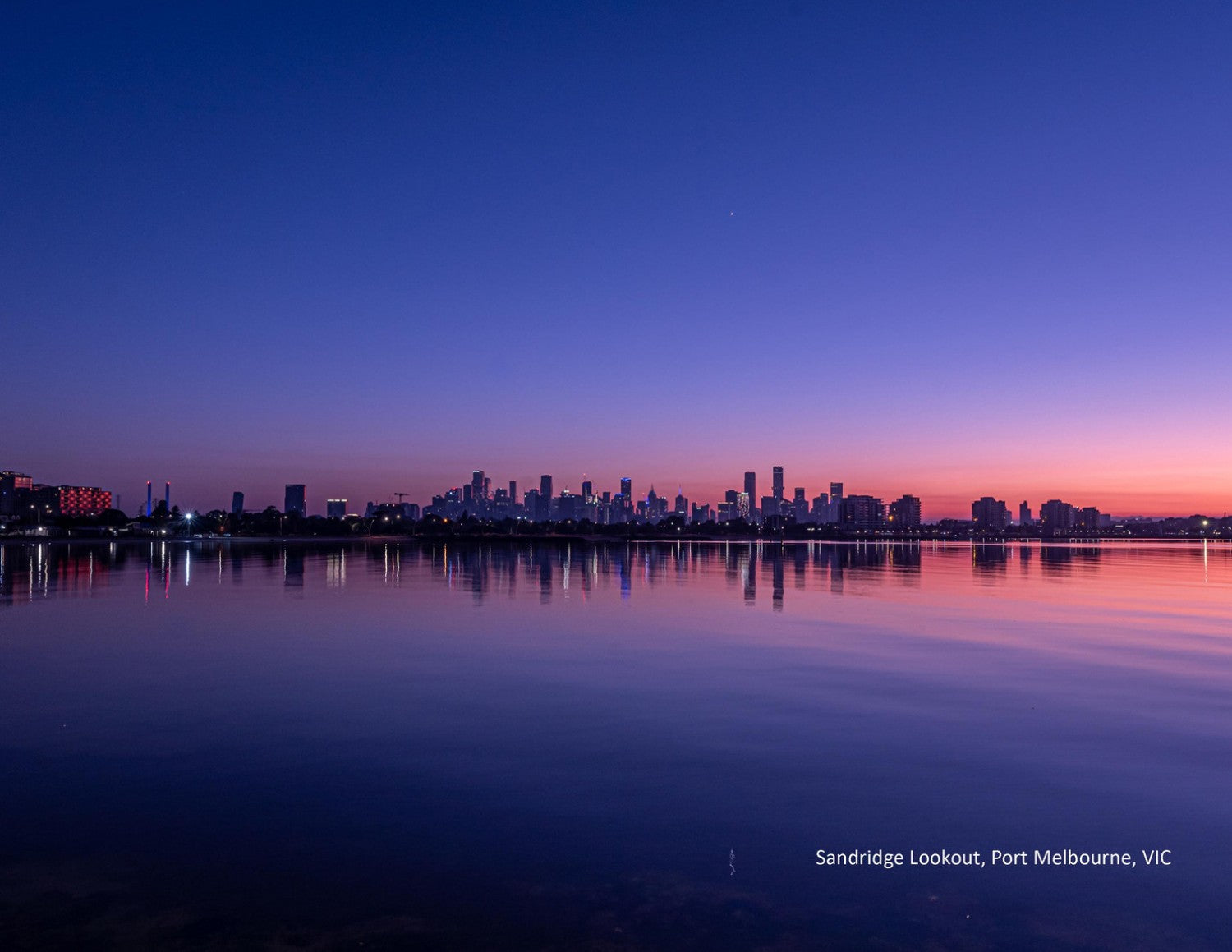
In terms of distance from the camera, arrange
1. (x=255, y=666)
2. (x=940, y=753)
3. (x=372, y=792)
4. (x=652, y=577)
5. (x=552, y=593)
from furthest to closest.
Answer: (x=652, y=577), (x=552, y=593), (x=255, y=666), (x=940, y=753), (x=372, y=792)

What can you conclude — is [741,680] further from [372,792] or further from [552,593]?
[552,593]

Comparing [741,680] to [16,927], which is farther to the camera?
[741,680]

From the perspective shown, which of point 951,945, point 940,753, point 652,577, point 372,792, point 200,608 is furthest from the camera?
point 652,577

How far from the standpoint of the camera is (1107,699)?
1627 centimetres

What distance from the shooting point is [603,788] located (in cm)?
1096

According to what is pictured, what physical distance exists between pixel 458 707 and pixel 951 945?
10137 millimetres

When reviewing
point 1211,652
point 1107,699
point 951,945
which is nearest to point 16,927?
point 951,945

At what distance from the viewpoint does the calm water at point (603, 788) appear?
24.4 feet

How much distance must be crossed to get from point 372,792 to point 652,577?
144ft

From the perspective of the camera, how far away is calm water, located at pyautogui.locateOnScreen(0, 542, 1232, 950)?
7445 millimetres

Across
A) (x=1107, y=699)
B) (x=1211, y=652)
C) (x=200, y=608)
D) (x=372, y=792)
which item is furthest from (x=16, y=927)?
(x=200, y=608)

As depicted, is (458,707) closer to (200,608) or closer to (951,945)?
(951,945)

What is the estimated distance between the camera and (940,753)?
12.6 metres

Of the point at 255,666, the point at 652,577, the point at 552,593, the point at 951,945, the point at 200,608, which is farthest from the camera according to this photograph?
the point at 652,577
